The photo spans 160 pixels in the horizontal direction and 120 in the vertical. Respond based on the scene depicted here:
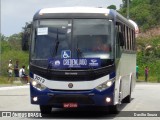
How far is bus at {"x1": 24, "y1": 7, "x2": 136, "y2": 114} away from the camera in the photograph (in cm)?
1719

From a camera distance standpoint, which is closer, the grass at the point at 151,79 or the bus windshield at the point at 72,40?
the bus windshield at the point at 72,40

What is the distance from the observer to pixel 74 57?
17.3 meters

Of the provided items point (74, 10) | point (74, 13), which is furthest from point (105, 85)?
→ point (74, 10)

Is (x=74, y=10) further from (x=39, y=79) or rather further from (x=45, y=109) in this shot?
(x=45, y=109)

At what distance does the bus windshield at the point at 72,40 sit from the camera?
57.2ft

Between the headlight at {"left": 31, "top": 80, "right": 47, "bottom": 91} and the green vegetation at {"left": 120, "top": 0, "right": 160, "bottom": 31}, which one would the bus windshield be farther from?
the green vegetation at {"left": 120, "top": 0, "right": 160, "bottom": 31}

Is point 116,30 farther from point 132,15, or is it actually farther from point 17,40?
point 17,40

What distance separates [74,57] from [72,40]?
1.78 feet

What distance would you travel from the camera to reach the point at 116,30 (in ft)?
59.1

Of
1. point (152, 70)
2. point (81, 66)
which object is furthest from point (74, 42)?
point (152, 70)

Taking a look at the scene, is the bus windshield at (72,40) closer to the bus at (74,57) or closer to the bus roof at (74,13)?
the bus at (74,57)

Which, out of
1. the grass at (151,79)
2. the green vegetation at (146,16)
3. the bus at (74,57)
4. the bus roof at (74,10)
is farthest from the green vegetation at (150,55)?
the bus at (74,57)

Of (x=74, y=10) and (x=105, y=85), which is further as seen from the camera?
(x=74, y=10)

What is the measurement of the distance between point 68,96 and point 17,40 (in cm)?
8815
